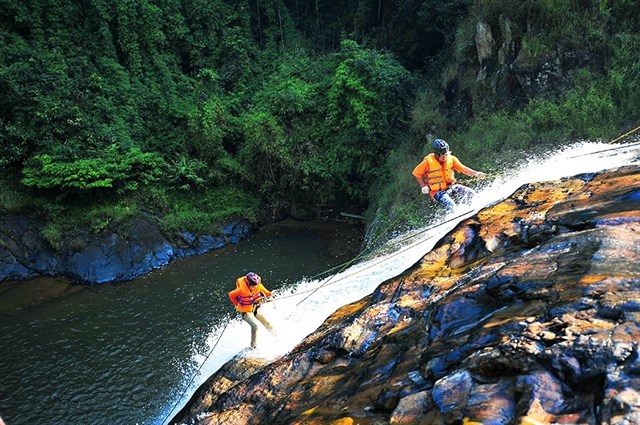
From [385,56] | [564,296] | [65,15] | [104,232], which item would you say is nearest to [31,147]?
[104,232]

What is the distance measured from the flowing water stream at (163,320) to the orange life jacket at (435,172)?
69cm

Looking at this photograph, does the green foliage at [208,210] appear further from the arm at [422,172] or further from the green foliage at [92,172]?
the arm at [422,172]

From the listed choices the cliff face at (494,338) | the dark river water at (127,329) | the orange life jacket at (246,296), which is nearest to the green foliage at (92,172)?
the dark river water at (127,329)

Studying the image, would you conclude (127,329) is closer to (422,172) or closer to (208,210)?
(208,210)

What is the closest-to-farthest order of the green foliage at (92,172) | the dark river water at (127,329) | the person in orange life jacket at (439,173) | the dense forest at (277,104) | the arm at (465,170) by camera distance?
the arm at (465,170) → the person in orange life jacket at (439,173) → the dark river water at (127,329) → the dense forest at (277,104) → the green foliage at (92,172)

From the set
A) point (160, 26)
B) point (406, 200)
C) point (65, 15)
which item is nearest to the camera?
point (406, 200)

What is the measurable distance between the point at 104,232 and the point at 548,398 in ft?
55.8

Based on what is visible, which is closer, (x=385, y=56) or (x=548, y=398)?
(x=548, y=398)

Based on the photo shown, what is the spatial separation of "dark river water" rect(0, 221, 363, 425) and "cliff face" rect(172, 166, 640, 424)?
11.5ft

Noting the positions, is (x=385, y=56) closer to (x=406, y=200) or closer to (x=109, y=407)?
(x=406, y=200)

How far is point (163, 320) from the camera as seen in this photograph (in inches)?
521

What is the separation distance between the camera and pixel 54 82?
730 inches

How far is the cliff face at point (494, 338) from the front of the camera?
11.0 ft

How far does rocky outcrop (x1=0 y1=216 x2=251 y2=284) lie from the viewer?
1652 cm
